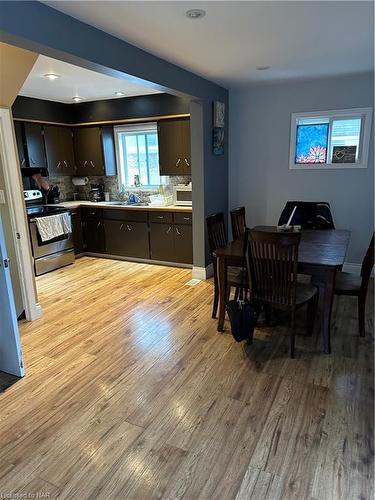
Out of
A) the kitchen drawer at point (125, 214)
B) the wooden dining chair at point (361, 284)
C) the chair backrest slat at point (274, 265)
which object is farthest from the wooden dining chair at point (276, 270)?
the kitchen drawer at point (125, 214)

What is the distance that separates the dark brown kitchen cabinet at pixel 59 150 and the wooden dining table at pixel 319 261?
3.63 m

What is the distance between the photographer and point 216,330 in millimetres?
3137

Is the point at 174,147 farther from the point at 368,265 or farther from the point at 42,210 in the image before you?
the point at 368,265

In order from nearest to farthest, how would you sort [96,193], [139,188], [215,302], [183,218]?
1. [215,302]
2. [183,218]
3. [139,188]
4. [96,193]

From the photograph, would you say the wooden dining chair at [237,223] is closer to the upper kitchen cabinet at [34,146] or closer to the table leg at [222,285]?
the table leg at [222,285]

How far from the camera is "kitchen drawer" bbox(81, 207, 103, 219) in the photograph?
542 cm

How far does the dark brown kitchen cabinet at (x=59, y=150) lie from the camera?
210 inches

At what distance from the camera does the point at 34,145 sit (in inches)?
201

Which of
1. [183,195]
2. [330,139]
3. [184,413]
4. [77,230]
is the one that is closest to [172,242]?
[183,195]

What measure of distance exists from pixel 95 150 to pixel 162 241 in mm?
1965

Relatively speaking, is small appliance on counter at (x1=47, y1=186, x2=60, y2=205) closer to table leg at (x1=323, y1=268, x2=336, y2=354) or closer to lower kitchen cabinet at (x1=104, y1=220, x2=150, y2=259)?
lower kitchen cabinet at (x1=104, y1=220, x2=150, y2=259)

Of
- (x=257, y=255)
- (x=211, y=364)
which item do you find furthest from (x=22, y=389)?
(x=257, y=255)

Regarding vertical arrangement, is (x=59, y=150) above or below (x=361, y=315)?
above

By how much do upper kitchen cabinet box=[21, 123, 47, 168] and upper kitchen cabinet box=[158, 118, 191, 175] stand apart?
72.3 inches
